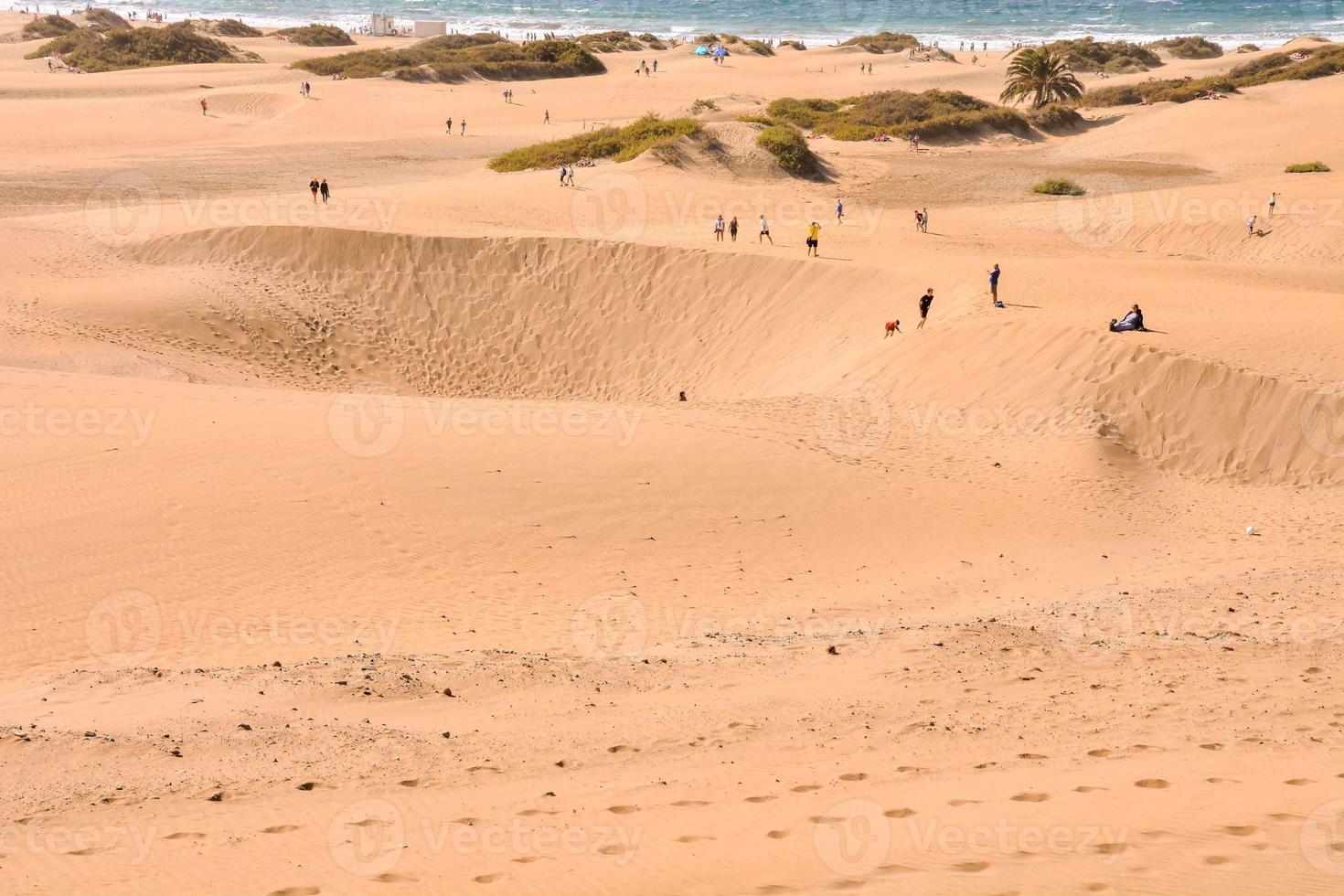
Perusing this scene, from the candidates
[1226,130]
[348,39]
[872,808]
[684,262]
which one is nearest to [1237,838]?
[872,808]

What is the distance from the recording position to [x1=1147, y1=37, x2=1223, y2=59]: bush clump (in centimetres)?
8181

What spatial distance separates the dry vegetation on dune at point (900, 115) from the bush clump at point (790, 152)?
24.8ft

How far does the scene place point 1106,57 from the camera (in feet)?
250

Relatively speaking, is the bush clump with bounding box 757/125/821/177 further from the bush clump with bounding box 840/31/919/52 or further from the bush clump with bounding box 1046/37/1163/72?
the bush clump with bounding box 840/31/919/52

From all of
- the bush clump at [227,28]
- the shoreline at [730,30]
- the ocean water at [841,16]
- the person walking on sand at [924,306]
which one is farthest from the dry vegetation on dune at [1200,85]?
the bush clump at [227,28]

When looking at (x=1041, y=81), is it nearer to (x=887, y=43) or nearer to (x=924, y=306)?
(x=887, y=43)

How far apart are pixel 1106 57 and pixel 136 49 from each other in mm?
66272

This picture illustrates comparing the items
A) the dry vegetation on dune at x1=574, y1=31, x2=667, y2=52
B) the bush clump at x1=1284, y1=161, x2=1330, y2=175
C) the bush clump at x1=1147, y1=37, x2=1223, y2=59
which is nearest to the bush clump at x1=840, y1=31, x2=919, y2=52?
the dry vegetation on dune at x1=574, y1=31, x2=667, y2=52

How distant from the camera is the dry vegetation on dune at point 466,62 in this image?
234 ft

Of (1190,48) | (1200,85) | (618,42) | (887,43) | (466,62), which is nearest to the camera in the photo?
(1200,85)

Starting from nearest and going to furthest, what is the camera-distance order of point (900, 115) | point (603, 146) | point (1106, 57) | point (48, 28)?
point (603, 146) → point (900, 115) → point (1106, 57) → point (48, 28)

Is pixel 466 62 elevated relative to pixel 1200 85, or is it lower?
elevated

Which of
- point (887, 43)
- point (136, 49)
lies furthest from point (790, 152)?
point (136, 49)

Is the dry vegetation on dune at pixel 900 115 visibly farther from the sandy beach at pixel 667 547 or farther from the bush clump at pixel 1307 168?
the sandy beach at pixel 667 547
